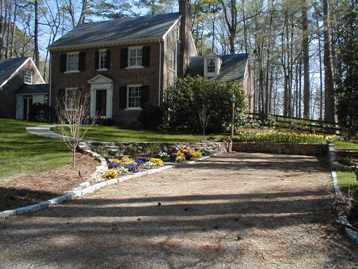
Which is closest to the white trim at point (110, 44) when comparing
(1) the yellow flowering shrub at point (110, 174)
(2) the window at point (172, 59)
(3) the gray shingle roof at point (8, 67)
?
(2) the window at point (172, 59)

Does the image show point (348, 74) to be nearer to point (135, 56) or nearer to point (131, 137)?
point (131, 137)

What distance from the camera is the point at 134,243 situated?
13.4 ft

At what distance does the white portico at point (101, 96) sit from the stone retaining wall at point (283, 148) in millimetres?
10553

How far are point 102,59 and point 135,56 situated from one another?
249 cm

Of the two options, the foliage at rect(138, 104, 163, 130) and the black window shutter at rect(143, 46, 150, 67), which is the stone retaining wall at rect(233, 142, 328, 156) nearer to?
the foliage at rect(138, 104, 163, 130)

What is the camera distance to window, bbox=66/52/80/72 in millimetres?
25417

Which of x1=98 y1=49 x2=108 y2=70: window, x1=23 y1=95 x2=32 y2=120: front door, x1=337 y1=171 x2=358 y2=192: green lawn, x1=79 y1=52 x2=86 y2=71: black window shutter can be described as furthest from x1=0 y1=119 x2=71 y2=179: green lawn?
x1=23 y1=95 x2=32 y2=120: front door

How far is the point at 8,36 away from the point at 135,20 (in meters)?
20.1

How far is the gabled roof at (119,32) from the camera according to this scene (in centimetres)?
2378

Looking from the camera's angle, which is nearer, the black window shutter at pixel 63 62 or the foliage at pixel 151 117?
the foliage at pixel 151 117

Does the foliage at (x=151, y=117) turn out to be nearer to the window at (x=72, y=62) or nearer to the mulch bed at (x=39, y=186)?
the window at (x=72, y=62)

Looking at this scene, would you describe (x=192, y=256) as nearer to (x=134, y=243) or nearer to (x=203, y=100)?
(x=134, y=243)

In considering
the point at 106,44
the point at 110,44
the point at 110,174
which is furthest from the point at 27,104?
the point at 110,174

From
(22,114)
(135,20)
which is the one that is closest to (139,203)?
(135,20)
